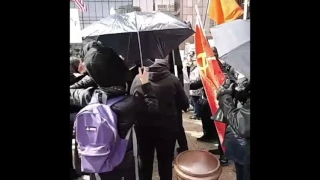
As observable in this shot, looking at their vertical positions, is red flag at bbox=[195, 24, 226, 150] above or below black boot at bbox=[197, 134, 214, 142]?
above

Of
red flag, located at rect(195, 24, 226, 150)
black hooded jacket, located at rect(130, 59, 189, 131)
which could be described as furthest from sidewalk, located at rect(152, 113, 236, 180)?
black hooded jacket, located at rect(130, 59, 189, 131)

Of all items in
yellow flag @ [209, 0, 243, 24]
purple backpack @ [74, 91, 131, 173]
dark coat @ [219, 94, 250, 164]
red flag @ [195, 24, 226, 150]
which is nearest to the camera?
dark coat @ [219, 94, 250, 164]

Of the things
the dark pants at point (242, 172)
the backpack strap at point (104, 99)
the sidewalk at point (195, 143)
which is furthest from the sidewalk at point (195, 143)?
the backpack strap at point (104, 99)

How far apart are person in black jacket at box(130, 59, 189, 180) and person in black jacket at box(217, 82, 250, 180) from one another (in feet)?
2.53

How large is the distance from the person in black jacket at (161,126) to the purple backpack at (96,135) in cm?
79

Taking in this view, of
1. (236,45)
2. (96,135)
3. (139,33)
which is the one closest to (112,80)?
(96,135)

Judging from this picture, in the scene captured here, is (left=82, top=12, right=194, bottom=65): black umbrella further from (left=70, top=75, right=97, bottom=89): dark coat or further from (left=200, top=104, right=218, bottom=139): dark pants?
(left=200, top=104, right=218, bottom=139): dark pants

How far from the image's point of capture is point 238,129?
6.06 feet

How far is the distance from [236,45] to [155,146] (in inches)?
58.5

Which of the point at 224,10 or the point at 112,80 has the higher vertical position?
the point at 224,10

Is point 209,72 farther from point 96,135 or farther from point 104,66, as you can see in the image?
point 96,135

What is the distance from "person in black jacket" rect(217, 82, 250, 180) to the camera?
1.83 m
